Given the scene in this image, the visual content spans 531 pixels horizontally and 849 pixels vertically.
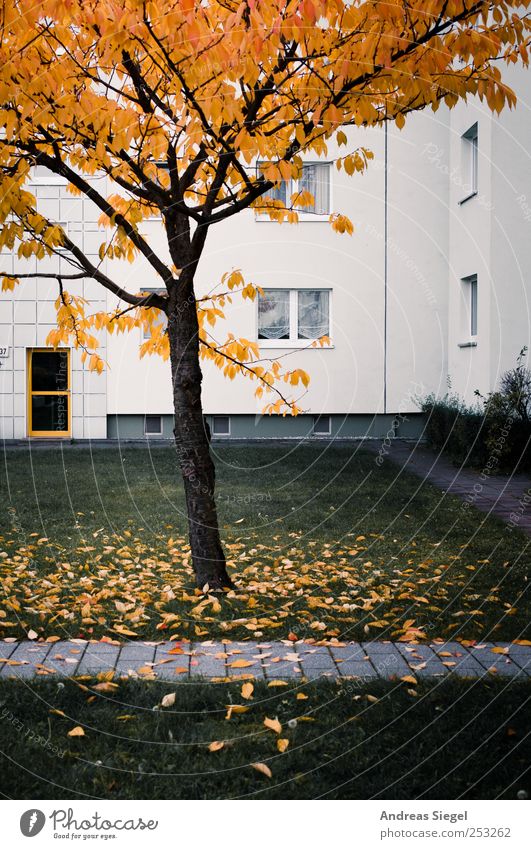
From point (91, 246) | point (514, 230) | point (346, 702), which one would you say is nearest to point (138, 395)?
point (91, 246)

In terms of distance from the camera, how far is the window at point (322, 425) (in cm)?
2036

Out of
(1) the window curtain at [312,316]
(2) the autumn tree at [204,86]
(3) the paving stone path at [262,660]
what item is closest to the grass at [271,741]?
(3) the paving stone path at [262,660]

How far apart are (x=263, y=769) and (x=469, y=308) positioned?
15875 mm

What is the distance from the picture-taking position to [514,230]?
15656 millimetres

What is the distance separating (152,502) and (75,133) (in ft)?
18.9

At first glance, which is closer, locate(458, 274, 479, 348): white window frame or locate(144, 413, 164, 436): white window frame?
locate(458, 274, 479, 348): white window frame

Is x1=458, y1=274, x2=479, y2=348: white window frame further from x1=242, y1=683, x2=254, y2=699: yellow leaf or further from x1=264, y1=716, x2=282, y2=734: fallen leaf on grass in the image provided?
x1=264, y1=716, x2=282, y2=734: fallen leaf on grass

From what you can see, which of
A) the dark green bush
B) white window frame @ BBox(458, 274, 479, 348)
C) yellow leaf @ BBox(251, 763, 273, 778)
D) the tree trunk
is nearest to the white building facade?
white window frame @ BBox(458, 274, 479, 348)

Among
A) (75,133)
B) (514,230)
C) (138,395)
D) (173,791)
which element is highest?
(514,230)

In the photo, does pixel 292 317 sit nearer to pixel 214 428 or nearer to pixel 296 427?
pixel 296 427

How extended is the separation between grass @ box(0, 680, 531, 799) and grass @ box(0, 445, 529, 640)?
1102 mm

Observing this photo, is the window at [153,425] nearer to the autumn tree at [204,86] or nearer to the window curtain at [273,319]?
the window curtain at [273,319]

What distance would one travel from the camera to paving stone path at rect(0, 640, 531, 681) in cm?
486
